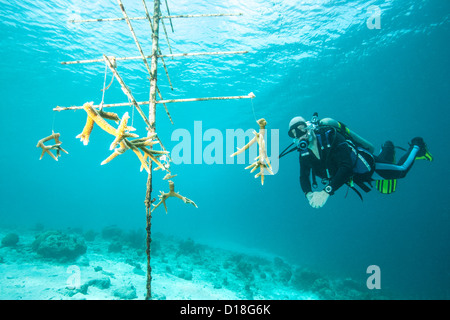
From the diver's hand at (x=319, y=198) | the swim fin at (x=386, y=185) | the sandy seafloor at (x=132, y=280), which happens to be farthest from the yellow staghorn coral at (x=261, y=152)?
the sandy seafloor at (x=132, y=280)

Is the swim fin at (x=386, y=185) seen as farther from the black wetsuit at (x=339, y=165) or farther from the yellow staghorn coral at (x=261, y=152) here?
the yellow staghorn coral at (x=261, y=152)

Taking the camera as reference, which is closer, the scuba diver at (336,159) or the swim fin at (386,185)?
the scuba diver at (336,159)

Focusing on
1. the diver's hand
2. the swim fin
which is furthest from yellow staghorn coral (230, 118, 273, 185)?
the swim fin

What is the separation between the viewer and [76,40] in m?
15.3

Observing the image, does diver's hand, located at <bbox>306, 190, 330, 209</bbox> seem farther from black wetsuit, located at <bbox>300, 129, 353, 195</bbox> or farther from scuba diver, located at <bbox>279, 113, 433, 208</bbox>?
black wetsuit, located at <bbox>300, 129, 353, 195</bbox>

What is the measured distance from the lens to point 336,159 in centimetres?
470

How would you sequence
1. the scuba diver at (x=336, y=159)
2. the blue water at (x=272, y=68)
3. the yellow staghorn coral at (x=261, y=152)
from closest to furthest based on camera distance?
the yellow staghorn coral at (x=261, y=152), the scuba diver at (x=336, y=159), the blue water at (x=272, y=68)

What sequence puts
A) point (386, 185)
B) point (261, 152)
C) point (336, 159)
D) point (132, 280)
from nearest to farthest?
point (261, 152)
point (336, 159)
point (386, 185)
point (132, 280)

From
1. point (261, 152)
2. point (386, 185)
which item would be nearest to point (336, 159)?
point (386, 185)

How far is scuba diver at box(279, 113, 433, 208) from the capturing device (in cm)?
454

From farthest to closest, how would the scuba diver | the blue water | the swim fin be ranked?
the blue water
the swim fin
the scuba diver

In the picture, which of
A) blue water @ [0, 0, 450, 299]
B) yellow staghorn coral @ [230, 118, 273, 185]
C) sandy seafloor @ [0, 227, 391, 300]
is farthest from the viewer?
blue water @ [0, 0, 450, 299]

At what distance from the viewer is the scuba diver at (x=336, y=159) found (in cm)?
454

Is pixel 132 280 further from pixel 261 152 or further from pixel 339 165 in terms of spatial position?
pixel 339 165
